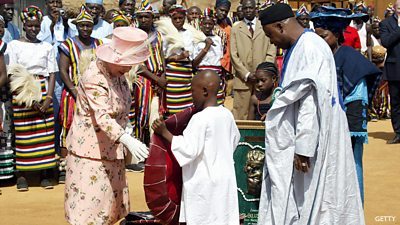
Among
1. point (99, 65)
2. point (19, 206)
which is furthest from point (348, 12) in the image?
point (19, 206)

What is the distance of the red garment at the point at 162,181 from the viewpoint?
4.88 meters

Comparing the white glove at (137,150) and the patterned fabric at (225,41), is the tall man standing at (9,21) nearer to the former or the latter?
the patterned fabric at (225,41)

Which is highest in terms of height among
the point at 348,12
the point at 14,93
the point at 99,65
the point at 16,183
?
the point at 348,12

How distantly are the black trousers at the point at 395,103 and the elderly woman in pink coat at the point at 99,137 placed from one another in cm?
793

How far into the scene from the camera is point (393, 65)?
12.1 metres

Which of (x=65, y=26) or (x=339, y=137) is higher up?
(x=65, y=26)

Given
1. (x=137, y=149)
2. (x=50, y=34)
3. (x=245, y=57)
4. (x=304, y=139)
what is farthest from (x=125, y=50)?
(x=50, y=34)

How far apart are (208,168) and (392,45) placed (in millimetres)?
8288

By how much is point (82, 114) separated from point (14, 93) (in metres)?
3.57

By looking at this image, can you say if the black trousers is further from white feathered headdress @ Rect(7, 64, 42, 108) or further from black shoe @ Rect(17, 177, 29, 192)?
black shoe @ Rect(17, 177, 29, 192)

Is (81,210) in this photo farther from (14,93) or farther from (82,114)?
(14,93)

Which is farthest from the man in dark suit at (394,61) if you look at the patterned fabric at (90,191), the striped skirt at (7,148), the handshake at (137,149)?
the handshake at (137,149)

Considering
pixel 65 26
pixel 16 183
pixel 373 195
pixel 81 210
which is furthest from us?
pixel 65 26

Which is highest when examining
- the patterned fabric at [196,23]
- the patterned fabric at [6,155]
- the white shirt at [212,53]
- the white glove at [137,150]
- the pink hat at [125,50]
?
the patterned fabric at [196,23]
